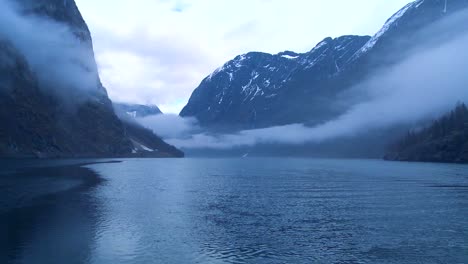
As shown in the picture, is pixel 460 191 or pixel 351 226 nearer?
pixel 351 226

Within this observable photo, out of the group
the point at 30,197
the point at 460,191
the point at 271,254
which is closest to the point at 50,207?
the point at 30,197

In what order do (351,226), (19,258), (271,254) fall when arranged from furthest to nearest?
(351,226) → (271,254) → (19,258)

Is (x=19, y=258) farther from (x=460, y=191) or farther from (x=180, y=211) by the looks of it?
(x=460, y=191)

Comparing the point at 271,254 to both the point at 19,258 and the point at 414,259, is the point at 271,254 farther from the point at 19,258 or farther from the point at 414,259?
the point at 19,258

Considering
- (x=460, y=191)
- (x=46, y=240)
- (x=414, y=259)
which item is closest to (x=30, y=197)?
(x=46, y=240)

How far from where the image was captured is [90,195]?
93188 mm

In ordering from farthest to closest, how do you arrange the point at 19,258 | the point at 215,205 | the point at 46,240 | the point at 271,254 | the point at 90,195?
the point at 90,195 < the point at 215,205 < the point at 46,240 < the point at 271,254 < the point at 19,258

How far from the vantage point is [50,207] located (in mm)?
74625

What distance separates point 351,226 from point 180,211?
28068mm

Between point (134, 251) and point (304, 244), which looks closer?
point (134, 251)

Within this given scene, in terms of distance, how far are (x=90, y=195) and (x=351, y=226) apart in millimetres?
56197

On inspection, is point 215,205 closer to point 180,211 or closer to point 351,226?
point 180,211

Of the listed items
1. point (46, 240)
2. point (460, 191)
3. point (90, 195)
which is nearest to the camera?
point (46, 240)

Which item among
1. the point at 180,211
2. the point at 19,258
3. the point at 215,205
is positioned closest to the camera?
the point at 19,258
